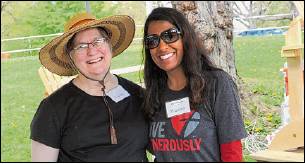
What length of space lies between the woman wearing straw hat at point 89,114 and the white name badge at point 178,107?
0.57ft

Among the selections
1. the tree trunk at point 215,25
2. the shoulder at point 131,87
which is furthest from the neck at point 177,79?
the tree trunk at point 215,25

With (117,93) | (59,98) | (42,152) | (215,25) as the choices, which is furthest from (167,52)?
(215,25)

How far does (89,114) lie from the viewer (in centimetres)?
145

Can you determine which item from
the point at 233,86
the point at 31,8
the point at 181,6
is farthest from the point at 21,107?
the point at 233,86

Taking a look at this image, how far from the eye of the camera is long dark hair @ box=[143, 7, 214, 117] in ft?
4.37

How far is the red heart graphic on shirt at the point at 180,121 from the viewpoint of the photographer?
1338mm

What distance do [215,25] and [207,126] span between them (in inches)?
81.9

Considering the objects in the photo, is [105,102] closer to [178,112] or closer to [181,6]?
[178,112]

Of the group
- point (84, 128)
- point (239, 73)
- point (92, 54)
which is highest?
point (92, 54)

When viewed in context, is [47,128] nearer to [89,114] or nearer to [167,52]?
[89,114]

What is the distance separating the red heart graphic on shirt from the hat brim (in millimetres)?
435

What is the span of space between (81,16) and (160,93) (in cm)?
40

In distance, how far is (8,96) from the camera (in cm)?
537

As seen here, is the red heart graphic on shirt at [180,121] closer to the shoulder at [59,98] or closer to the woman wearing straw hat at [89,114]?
the woman wearing straw hat at [89,114]
